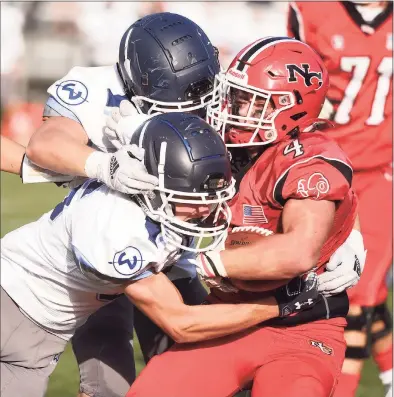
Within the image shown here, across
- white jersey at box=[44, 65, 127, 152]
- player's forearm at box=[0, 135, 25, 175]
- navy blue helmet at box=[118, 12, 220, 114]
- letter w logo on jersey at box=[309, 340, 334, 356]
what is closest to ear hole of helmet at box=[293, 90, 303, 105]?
navy blue helmet at box=[118, 12, 220, 114]

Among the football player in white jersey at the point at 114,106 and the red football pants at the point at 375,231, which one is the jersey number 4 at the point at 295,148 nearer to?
the football player in white jersey at the point at 114,106

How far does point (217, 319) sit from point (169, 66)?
101cm

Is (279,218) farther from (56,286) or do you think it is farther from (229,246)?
(56,286)

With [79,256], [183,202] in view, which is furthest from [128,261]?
[183,202]

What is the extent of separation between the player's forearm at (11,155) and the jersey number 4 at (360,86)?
7.73 feet

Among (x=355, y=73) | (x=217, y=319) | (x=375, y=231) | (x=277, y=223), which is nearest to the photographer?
(x=217, y=319)

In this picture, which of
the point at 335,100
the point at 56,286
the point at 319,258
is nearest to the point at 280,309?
the point at 319,258

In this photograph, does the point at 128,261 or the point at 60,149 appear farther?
the point at 60,149

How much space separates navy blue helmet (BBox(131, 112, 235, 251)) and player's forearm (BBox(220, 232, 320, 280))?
135 mm

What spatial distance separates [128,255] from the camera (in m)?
3.26

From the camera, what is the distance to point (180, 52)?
3740mm

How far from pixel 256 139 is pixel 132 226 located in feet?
2.33

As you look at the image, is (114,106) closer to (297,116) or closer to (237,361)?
(297,116)

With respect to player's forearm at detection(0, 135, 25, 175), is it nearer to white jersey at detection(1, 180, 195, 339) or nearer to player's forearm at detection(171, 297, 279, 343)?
white jersey at detection(1, 180, 195, 339)
